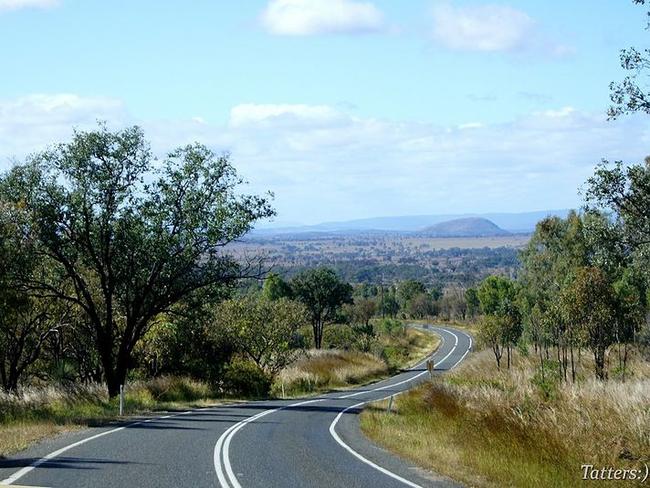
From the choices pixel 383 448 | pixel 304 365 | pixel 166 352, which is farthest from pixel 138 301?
pixel 304 365

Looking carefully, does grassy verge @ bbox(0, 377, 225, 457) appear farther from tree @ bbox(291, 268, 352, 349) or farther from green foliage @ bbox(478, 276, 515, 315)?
green foliage @ bbox(478, 276, 515, 315)

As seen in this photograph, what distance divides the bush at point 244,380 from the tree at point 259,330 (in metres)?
2.49

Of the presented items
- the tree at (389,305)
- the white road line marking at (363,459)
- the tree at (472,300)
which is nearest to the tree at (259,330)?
the white road line marking at (363,459)

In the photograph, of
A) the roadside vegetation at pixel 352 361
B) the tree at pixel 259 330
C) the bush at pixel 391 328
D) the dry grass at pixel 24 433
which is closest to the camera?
the dry grass at pixel 24 433

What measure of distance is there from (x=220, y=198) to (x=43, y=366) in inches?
575

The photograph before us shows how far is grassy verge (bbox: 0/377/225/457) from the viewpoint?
18.2 m

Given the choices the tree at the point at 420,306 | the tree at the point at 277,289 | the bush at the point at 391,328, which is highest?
the tree at the point at 277,289

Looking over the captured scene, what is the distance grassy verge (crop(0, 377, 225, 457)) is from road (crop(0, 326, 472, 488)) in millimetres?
794

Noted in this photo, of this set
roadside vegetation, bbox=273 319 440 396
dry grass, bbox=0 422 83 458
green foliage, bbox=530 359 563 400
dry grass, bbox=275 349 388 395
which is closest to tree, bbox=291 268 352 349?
roadside vegetation, bbox=273 319 440 396

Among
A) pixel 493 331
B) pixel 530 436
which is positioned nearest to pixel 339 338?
pixel 493 331

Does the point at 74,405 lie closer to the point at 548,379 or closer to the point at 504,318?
the point at 548,379

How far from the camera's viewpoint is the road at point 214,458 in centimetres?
1279

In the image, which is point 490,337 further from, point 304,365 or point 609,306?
point 609,306

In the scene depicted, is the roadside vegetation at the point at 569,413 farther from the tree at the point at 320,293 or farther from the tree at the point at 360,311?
the tree at the point at 360,311
